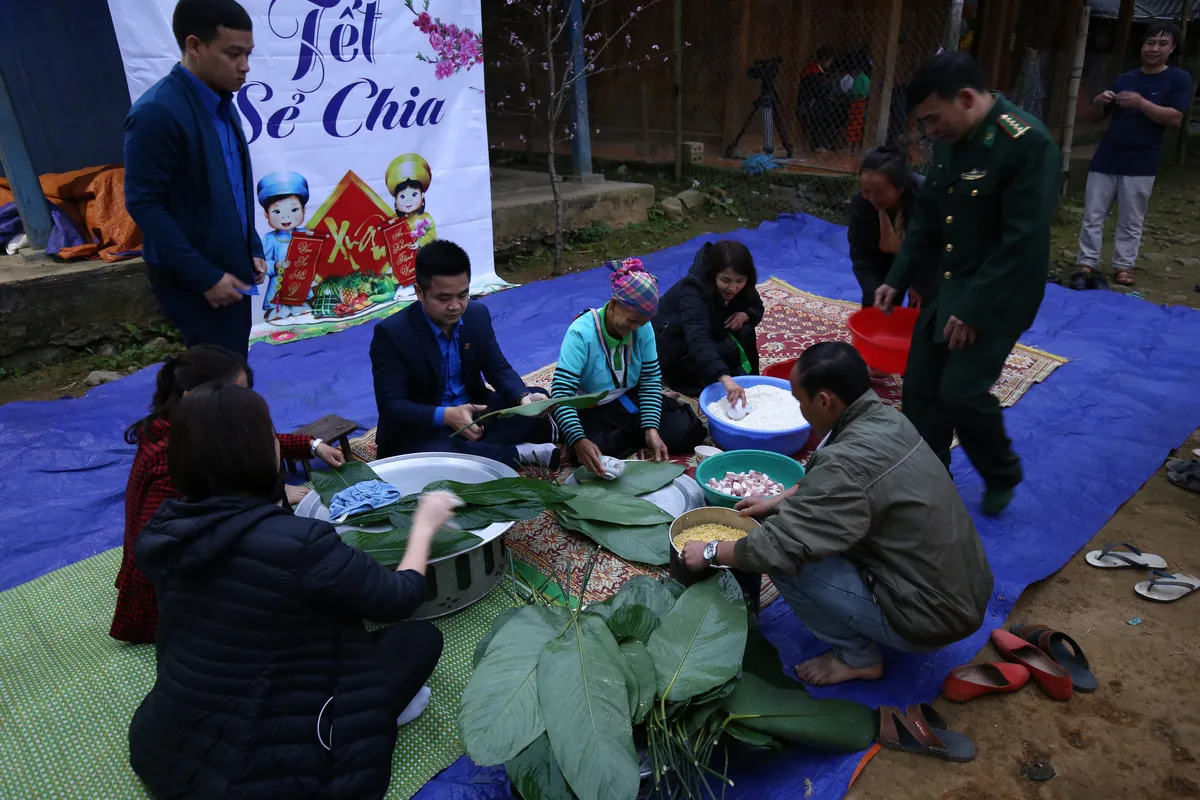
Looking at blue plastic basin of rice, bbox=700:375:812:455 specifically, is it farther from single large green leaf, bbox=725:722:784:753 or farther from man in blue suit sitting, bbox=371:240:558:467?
single large green leaf, bbox=725:722:784:753

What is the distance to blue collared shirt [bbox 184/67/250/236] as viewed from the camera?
2514mm

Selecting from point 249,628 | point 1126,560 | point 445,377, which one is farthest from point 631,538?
point 1126,560

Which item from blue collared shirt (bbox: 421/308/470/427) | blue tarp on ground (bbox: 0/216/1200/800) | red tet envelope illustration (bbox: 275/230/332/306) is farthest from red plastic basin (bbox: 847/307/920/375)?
red tet envelope illustration (bbox: 275/230/332/306)

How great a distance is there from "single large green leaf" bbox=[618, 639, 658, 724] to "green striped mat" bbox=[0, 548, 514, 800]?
0.50 m

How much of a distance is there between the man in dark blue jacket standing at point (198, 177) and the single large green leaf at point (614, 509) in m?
1.44

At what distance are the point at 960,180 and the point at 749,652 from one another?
1733 mm

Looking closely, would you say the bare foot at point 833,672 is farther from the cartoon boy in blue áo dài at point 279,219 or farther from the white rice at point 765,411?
the cartoon boy in blue áo dài at point 279,219

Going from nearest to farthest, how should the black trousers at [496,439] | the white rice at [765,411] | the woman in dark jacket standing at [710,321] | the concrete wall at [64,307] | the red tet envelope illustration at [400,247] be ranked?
the black trousers at [496,439] < the white rice at [765,411] < the woman in dark jacket standing at [710,321] < the concrete wall at [64,307] < the red tet envelope illustration at [400,247]

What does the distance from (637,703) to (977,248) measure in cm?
194

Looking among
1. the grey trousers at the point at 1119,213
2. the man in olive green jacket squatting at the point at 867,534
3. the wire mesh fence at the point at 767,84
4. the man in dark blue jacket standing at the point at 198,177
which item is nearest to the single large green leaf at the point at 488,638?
the man in olive green jacket squatting at the point at 867,534

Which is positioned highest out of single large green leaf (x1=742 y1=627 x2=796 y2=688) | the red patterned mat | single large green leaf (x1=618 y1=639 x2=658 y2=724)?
single large green leaf (x1=618 y1=639 x2=658 y2=724)

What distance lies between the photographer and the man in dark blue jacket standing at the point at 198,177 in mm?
2385

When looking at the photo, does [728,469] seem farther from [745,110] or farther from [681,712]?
[745,110]

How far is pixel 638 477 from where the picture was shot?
9.12ft
